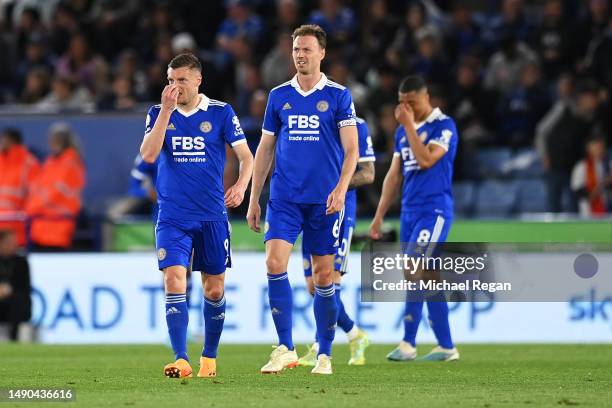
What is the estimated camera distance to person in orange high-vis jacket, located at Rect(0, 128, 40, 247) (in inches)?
693

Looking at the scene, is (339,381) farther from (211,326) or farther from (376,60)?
(376,60)

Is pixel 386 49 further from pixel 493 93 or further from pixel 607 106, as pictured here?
pixel 607 106

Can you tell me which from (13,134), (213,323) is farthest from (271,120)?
(13,134)

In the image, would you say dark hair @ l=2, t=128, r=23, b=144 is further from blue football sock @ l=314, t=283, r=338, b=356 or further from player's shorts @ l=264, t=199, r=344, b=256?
blue football sock @ l=314, t=283, r=338, b=356

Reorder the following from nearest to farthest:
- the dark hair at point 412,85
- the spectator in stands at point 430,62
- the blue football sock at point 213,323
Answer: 1. the blue football sock at point 213,323
2. the dark hair at point 412,85
3. the spectator in stands at point 430,62

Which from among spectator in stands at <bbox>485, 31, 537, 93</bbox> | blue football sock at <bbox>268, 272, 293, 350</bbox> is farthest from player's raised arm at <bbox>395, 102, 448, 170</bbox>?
spectator in stands at <bbox>485, 31, 537, 93</bbox>

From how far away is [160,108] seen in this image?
10219 millimetres

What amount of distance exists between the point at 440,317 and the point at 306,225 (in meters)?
2.66

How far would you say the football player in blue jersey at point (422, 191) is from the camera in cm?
1261

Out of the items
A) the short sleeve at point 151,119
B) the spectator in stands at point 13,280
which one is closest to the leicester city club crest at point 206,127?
the short sleeve at point 151,119

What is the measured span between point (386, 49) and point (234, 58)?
231 centimetres

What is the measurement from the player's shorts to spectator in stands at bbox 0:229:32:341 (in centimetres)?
702

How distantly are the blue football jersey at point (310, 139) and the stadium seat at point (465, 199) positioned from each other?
7427mm

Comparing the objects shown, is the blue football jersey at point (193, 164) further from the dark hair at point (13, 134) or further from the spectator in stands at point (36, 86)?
the spectator in stands at point (36, 86)
